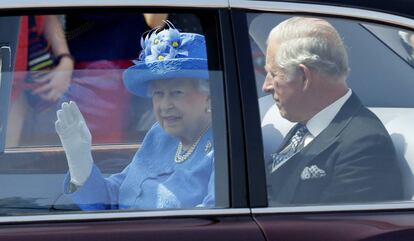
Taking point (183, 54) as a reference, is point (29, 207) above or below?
below

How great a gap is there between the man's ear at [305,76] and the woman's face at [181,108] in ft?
0.90

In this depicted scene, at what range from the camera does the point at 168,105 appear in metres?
3.08

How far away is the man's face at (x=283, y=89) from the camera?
305 cm

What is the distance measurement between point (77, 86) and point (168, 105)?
0.26 meters

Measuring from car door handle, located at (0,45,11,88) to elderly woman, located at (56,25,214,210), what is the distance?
0.63ft

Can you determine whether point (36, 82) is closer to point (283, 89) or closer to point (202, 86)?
point (202, 86)

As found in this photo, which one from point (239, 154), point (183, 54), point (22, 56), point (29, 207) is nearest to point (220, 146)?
point (239, 154)

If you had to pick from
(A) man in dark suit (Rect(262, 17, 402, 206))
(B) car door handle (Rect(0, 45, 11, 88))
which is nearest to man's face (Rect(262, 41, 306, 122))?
(A) man in dark suit (Rect(262, 17, 402, 206))

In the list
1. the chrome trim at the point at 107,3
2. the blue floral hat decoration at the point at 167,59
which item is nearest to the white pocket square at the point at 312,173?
the blue floral hat decoration at the point at 167,59

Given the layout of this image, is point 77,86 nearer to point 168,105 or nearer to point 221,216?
point 168,105

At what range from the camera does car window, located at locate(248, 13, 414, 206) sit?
9.79 ft

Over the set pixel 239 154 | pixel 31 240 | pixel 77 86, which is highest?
pixel 77 86

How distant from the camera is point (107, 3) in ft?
9.66

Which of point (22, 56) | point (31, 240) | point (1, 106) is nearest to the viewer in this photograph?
point (31, 240)
